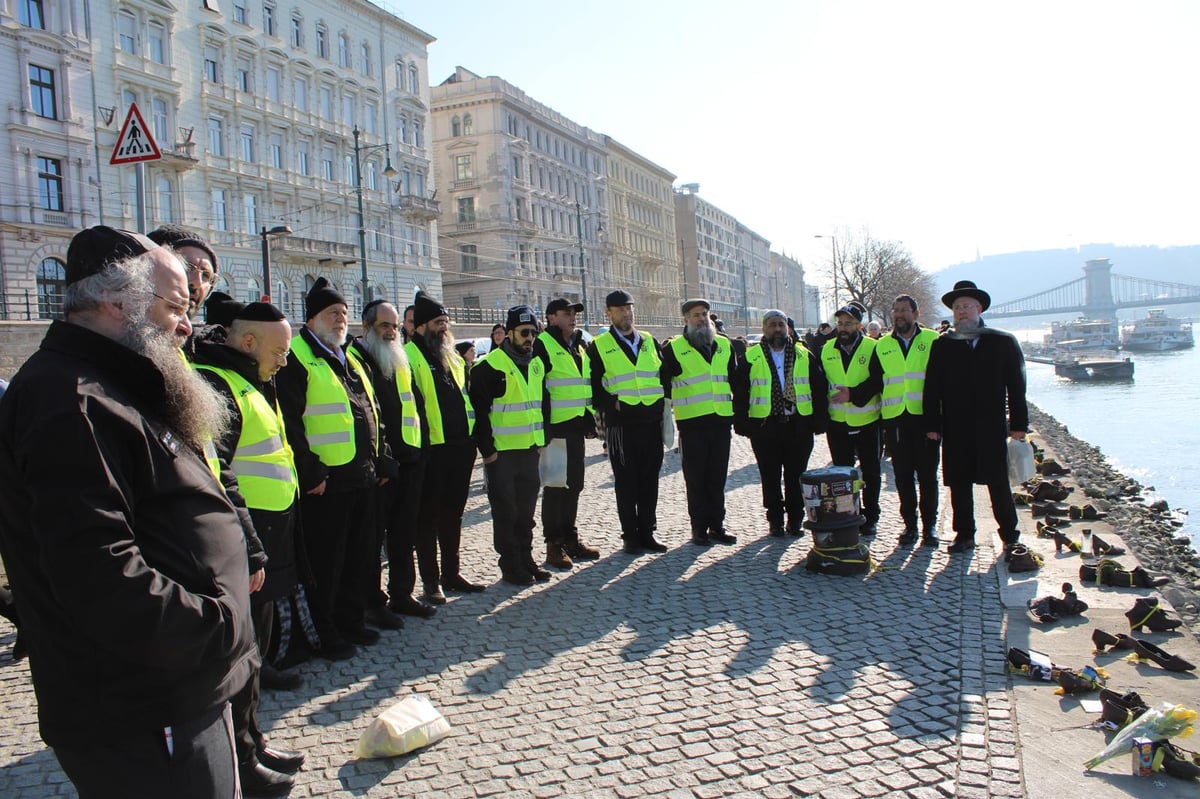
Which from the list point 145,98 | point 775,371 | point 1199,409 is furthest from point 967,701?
point 145,98

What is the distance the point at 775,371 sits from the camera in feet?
27.7

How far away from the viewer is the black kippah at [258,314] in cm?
421

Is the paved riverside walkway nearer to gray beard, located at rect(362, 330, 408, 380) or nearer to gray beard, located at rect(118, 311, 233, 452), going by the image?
gray beard, located at rect(362, 330, 408, 380)

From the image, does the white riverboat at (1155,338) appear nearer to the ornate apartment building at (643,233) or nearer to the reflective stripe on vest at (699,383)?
the ornate apartment building at (643,233)

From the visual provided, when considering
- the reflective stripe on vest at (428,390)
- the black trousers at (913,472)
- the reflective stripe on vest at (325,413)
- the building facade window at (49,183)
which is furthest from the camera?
the building facade window at (49,183)

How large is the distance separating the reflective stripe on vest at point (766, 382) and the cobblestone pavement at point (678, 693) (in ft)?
5.78

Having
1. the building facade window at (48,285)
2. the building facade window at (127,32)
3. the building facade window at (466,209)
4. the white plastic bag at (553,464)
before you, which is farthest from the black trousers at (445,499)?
the building facade window at (466,209)

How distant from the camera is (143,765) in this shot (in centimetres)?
206

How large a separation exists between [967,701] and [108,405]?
4004mm

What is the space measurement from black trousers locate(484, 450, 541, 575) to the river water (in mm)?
10892

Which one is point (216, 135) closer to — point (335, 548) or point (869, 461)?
point (869, 461)

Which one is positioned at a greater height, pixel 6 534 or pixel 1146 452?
pixel 6 534

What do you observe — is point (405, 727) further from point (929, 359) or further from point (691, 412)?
point (929, 359)

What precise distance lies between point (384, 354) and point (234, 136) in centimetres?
4067
